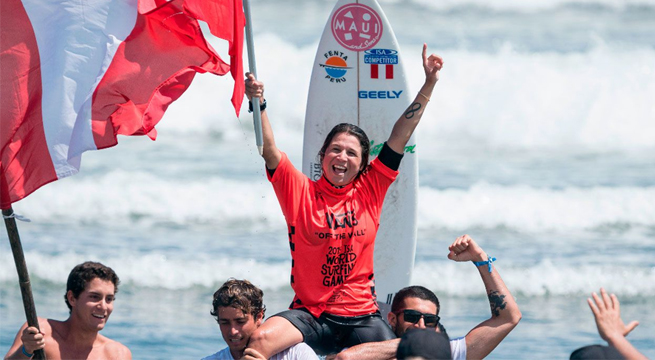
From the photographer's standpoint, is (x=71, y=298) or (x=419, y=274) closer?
(x=71, y=298)

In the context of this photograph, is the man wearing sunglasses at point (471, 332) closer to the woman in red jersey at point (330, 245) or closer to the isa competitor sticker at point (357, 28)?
the woman in red jersey at point (330, 245)

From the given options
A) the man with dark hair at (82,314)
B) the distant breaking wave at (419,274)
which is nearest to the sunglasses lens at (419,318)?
the man with dark hair at (82,314)

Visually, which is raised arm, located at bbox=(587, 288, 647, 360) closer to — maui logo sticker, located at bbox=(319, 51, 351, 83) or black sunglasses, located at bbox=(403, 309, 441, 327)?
black sunglasses, located at bbox=(403, 309, 441, 327)

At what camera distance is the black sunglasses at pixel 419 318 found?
5.21m

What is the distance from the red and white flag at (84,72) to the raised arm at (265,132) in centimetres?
14

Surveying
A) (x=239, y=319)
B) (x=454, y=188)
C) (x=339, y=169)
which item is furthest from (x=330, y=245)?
(x=454, y=188)

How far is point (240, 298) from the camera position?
521 cm

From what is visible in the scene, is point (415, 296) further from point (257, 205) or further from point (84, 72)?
point (257, 205)

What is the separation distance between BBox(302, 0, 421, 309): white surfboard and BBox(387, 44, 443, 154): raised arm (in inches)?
88.2

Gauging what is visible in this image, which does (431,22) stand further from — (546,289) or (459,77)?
(546,289)

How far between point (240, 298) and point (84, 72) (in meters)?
1.53

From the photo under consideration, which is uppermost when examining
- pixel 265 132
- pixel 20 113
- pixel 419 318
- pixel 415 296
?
pixel 20 113

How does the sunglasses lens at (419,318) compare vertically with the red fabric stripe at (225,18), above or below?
below

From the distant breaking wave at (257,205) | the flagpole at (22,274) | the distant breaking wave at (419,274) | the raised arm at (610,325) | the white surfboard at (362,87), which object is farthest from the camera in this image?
the distant breaking wave at (257,205)
